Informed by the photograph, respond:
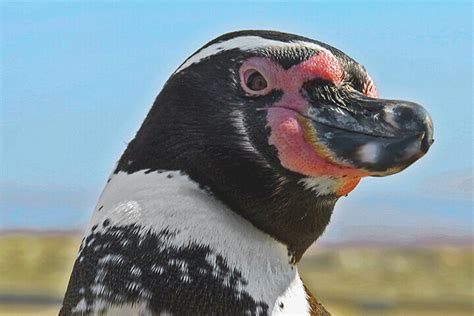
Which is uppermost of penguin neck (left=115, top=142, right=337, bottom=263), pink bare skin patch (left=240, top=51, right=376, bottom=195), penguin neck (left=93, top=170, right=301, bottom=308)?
pink bare skin patch (left=240, top=51, right=376, bottom=195)

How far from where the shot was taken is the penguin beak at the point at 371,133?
2502mm

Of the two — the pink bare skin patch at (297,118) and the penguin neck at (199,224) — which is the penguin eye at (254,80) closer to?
the pink bare skin patch at (297,118)

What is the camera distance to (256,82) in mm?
A: 2639

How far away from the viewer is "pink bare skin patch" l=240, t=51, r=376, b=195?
2.56m

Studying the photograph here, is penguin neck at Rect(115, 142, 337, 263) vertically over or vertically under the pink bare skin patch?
under

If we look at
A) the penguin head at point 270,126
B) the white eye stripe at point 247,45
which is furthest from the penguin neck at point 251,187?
the white eye stripe at point 247,45

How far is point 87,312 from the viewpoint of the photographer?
2.56 meters

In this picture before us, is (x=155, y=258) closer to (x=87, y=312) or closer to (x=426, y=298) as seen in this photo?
(x=87, y=312)

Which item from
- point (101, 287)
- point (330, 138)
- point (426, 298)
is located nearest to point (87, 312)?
point (101, 287)

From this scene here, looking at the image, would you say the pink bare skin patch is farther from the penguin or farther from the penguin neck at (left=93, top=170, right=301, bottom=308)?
the penguin neck at (left=93, top=170, right=301, bottom=308)

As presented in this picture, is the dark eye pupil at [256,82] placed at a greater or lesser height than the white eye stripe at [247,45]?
lesser

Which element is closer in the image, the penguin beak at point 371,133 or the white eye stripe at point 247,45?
the penguin beak at point 371,133

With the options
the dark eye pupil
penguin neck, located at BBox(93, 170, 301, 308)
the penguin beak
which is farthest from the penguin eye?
penguin neck, located at BBox(93, 170, 301, 308)

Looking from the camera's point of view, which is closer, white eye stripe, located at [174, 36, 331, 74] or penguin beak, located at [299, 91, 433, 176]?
penguin beak, located at [299, 91, 433, 176]
